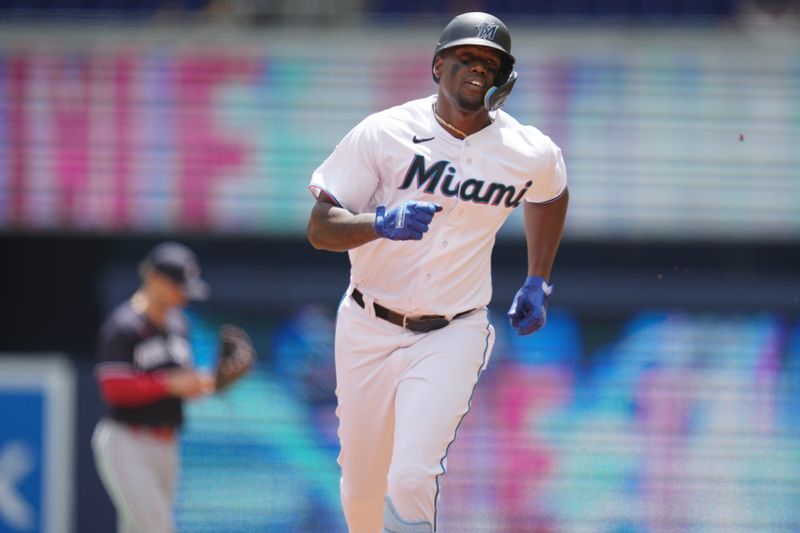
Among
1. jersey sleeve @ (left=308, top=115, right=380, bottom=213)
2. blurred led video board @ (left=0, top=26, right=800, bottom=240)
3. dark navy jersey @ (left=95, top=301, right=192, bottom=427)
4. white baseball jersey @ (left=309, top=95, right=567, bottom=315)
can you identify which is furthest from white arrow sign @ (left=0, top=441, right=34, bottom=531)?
jersey sleeve @ (left=308, top=115, right=380, bottom=213)

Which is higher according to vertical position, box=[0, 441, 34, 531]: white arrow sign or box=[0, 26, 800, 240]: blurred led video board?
box=[0, 26, 800, 240]: blurred led video board

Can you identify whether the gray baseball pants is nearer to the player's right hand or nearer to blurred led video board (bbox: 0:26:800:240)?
the player's right hand

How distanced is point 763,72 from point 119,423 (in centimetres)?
519

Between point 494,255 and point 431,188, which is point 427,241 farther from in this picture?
point 494,255

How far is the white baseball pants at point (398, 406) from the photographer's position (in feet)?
14.0

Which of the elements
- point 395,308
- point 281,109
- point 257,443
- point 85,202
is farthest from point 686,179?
point 395,308

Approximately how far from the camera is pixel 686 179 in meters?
9.66

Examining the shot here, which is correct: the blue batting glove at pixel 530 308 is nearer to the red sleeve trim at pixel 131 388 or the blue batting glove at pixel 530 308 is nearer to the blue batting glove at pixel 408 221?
the blue batting glove at pixel 408 221

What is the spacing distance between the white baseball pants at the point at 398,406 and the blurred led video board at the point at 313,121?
502cm

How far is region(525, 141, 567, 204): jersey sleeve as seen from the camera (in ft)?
15.4

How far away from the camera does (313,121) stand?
984cm

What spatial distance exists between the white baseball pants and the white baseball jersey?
11cm

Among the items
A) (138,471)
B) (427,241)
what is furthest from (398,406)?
(138,471)

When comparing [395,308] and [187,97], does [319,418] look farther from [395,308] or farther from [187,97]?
[395,308]
